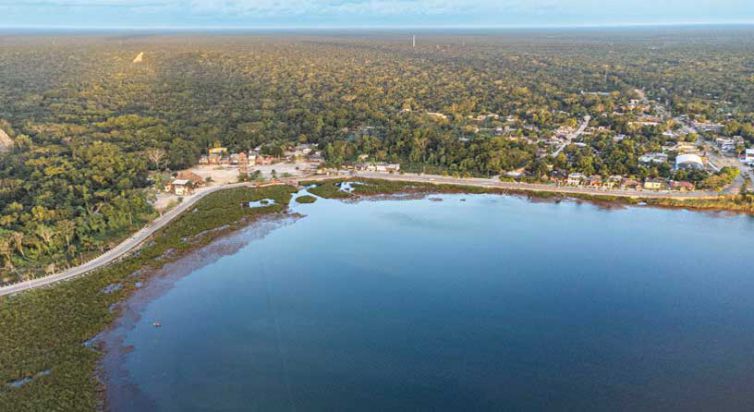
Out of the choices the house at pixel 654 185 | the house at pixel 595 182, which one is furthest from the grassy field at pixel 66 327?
the house at pixel 654 185

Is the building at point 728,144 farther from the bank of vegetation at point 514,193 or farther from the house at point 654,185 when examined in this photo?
the bank of vegetation at point 514,193

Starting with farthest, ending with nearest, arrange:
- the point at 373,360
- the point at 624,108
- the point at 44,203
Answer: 1. the point at 624,108
2. the point at 44,203
3. the point at 373,360

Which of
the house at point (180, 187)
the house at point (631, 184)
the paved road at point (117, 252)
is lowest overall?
the paved road at point (117, 252)

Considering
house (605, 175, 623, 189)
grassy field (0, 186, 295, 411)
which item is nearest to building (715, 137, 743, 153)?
house (605, 175, 623, 189)

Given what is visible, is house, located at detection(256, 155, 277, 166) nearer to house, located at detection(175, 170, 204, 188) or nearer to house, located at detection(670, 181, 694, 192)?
house, located at detection(175, 170, 204, 188)

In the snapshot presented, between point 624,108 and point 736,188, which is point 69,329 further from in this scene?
point 624,108

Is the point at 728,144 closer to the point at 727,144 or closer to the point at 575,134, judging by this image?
the point at 727,144

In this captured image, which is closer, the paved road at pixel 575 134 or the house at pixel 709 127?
the paved road at pixel 575 134

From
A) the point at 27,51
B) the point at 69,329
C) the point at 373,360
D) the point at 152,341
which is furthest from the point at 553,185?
the point at 27,51
